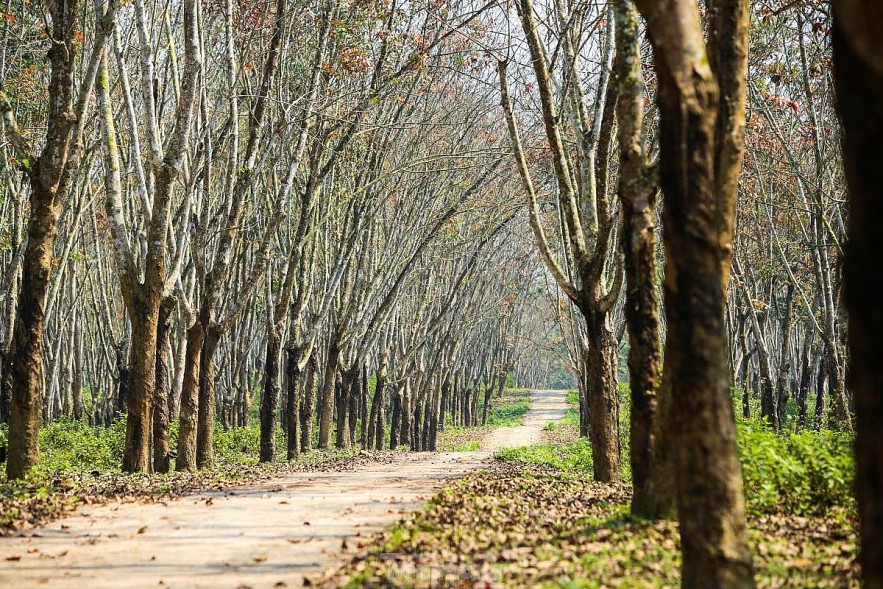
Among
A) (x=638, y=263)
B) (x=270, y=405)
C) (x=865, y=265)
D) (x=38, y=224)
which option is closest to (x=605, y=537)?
(x=638, y=263)

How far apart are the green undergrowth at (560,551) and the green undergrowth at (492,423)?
73.2 ft

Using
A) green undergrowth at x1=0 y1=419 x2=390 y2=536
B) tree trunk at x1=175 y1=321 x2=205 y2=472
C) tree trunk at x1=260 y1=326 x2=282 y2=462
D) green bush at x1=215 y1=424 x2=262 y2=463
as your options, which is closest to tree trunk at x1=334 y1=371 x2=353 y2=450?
green undergrowth at x1=0 y1=419 x2=390 y2=536

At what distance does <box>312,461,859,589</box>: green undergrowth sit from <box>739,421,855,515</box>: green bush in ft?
0.89

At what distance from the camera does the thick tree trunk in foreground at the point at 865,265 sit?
12.3ft

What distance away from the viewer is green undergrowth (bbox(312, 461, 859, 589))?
5.37m

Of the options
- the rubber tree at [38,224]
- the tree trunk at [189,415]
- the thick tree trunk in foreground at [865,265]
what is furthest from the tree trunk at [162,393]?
the thick tree trunk in foreground at [865,265]

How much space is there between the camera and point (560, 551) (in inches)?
249

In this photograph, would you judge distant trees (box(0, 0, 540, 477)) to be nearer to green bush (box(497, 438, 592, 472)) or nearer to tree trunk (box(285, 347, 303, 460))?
tree trunk (box(285, 347, 303, 460))

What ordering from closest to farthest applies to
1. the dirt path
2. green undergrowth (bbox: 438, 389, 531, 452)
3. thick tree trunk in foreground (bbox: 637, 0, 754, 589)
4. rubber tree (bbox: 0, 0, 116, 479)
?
1. thick tree trunk in foreground (bbox: 637, 0, 754, 589)
2. the dirt path
3. rubber tree (bbox: 0, 0, 116, 479)
4. green undergrowth (bbox: 438, 389, 531, 452)

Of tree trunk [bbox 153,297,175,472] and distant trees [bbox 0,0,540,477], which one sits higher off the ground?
distant trees [bbox 0,0,540,477]

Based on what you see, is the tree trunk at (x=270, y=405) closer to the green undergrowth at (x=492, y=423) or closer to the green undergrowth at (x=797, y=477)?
the green undergrowth at (x=797, y=477)

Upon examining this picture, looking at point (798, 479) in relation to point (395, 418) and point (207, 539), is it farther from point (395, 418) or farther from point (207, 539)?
point (395, 418)

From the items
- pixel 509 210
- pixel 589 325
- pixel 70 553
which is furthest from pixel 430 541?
pixel 509 210

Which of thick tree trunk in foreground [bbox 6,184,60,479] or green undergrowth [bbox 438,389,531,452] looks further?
green undergrowth [bbox 438,389,531,452]
